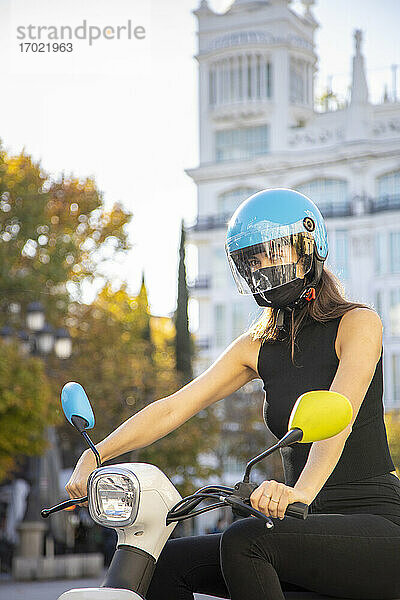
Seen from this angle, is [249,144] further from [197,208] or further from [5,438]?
[5,438]

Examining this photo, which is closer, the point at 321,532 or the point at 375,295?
the point at 321,532

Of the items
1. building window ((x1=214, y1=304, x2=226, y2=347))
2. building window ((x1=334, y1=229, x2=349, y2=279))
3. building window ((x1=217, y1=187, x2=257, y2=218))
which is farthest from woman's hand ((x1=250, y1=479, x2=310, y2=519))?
building window ((x1=217, y1=187, x2=257, y2=218))

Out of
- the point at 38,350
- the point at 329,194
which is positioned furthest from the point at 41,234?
the point at 329,194

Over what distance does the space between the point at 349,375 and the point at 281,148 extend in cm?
5308

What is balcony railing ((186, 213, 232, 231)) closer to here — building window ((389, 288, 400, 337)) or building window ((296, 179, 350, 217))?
building window ((296, 179, 350, 217))

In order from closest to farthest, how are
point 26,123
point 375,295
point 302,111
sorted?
1. point 26,123
2. point 375,295
3. point 302,111

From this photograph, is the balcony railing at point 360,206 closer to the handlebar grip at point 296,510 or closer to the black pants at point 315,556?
the black pants at point 315,556

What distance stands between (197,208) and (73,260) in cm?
3339

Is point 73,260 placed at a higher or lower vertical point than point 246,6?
lower

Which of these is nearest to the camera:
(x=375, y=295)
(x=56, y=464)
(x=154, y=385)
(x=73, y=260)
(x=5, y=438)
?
(x=5, y=438)

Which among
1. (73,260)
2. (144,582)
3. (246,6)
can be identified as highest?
(246,6)

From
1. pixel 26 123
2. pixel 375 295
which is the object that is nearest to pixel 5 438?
pixel 26 123

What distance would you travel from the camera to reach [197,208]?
55.7 metres

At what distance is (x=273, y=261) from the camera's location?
2.44m
